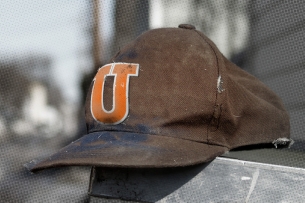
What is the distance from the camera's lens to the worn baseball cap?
2.64 feet

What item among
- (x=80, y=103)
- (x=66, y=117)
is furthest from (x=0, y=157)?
(x=80, y=103)

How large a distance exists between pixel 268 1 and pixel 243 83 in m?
0.95

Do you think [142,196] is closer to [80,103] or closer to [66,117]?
[80,103]

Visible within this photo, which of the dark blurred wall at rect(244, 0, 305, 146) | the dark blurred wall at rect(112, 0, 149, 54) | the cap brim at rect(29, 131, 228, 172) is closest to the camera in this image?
the cap brim at rect(29, 131, 228, 172)

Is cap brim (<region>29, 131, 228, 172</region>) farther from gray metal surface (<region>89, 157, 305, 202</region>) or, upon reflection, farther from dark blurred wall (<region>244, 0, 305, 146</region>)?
dark blurred wall (<region>244, 0, 305, 146</region>)

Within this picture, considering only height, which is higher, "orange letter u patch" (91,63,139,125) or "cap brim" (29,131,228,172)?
"orange letter u patch" (91,63,139,125)

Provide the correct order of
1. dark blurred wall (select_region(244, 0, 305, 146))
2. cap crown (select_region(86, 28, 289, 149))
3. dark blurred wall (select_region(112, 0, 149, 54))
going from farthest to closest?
dark blurred wall (select_region(112, 0, 149, 54)) < dark blurred wall (select_region(244, 0, 305, 146)) < cap crown (select_region(86, 28, 289, 149))

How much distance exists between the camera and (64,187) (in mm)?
2996

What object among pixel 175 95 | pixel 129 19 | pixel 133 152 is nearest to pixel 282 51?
pixel 129 19

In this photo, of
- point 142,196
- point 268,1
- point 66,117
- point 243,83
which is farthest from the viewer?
point 66,117

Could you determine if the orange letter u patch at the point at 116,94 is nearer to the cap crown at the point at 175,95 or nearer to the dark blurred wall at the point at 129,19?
the cap crown at the point at 175,95

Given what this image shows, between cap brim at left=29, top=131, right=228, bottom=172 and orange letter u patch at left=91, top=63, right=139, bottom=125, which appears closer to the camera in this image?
cap brim at left=29, top=131, right=228, bottom=172

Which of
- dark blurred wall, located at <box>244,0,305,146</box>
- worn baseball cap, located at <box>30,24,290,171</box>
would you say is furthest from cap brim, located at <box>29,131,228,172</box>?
dark blurred wall, located at <box>244,0,305,146</box>

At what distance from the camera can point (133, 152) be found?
2.55 feet
